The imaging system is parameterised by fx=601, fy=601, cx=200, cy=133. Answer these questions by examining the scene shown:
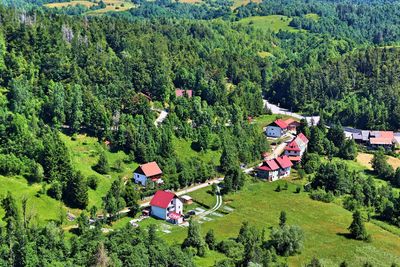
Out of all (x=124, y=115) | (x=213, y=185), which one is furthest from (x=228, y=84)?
(x=213, y=185)

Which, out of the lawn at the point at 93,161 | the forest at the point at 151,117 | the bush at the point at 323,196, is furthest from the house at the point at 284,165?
the lawn at the point at 93,161

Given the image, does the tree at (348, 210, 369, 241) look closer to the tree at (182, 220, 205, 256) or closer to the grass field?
the tree at (182, 220, 205, 256)

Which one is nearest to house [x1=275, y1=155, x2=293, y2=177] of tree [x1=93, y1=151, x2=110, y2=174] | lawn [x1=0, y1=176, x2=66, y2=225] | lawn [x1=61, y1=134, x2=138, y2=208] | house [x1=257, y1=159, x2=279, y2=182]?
house [x1=257, y1=159, x2=279, y2=182]

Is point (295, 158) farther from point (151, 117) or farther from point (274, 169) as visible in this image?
point (151, 117)

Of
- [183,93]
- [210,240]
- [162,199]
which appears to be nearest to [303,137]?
[183,93]

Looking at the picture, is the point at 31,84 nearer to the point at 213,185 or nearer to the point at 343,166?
the point at 213,185

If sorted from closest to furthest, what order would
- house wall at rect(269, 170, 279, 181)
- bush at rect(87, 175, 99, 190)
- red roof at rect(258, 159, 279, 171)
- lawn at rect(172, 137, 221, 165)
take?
bush at rect(87, 175, 99, 190) < red roof at rect(258, 159, 279, 171) < house wall at rect(269, 170, 279, 181) < lawn at rect(172, 137, 221, 165)
